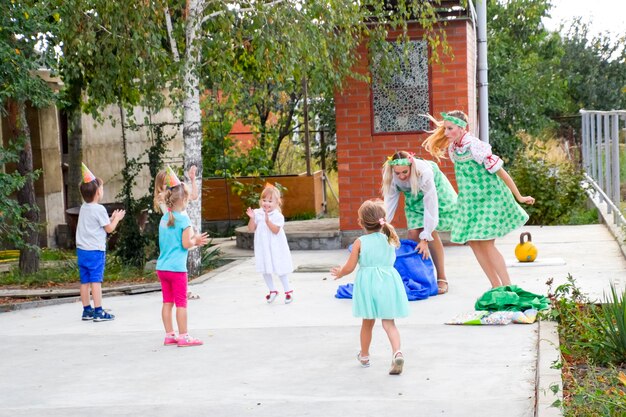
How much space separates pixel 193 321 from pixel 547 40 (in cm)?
2092

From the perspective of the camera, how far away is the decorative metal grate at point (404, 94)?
15562mm

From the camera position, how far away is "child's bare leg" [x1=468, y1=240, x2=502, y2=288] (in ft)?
33.1

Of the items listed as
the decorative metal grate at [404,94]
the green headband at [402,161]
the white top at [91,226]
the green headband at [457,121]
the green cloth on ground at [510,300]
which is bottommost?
the green cloth on ground at [510,300]

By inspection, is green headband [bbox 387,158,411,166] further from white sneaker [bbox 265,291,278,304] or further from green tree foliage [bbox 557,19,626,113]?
green tree foliage [bbox 557,19,626,113]

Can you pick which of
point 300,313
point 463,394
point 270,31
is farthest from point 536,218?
point 463,394

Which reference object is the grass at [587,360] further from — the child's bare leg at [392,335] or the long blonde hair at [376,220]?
A: the long blonde hair at [376,220]

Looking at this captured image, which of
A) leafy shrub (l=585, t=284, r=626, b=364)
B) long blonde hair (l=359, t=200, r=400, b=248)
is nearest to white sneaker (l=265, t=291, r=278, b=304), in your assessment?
long blonde hair (l=359, t=200, r=400, b=248)

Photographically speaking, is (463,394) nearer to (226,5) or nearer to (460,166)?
(460,166)

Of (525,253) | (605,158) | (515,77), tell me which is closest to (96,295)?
(525,253)

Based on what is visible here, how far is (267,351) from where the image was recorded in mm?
8617

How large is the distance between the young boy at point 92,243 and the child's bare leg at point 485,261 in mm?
3386

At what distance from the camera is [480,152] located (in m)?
10.2

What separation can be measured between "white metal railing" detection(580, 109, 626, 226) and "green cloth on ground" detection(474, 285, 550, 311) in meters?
4.38

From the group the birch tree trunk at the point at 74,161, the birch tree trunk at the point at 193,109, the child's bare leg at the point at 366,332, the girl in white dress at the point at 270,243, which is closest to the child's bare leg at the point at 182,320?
the child's bare leg at the point at 366,332
